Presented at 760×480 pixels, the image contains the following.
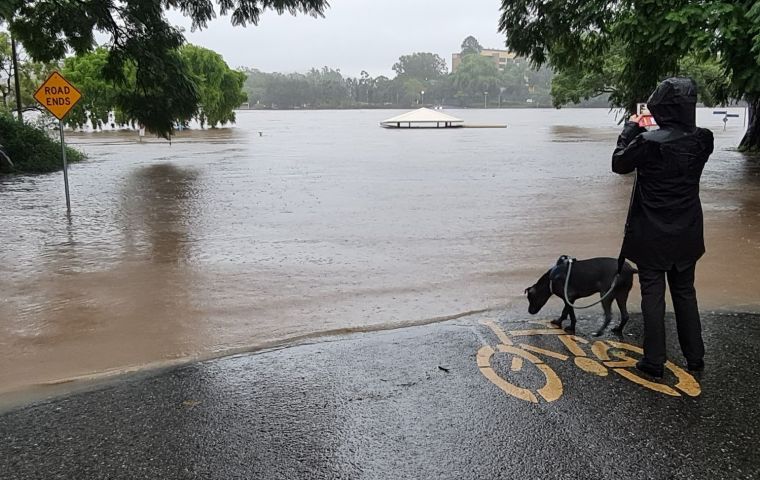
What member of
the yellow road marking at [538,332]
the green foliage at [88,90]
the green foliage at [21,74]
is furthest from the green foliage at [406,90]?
the yellow road marking at [538,332]

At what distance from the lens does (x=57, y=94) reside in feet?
40.9

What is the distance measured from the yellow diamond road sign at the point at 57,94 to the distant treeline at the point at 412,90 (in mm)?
159926

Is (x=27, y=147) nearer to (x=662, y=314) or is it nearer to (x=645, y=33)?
(x=645, y=33)

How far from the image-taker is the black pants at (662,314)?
425cm

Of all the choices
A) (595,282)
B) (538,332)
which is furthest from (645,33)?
(538,332)

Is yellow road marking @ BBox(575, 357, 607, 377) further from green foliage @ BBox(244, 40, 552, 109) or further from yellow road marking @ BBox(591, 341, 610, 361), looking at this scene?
green foliage @ BBox(244, 40, 552, 109)

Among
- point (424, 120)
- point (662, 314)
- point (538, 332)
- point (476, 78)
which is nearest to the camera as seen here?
point (662, 314)

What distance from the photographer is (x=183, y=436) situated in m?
3.51

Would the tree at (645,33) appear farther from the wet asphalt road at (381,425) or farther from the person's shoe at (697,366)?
the wet asphalt road at (381,425)

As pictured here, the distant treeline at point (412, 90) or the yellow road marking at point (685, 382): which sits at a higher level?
the distant treeline at point (412, 90)

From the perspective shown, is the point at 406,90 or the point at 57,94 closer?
the point at 57,94

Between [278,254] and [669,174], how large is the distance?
19.0 ft

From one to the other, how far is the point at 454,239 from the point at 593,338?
4898mm

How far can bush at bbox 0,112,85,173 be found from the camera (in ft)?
72.9
